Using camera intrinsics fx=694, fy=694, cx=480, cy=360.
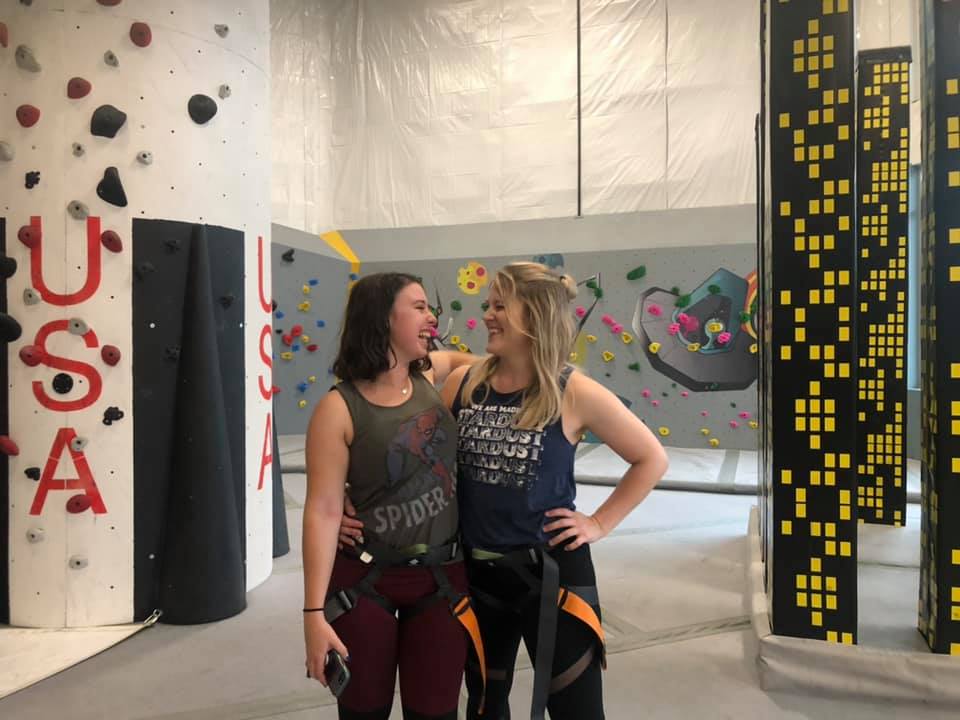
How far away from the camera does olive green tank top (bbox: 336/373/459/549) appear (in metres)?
1.45

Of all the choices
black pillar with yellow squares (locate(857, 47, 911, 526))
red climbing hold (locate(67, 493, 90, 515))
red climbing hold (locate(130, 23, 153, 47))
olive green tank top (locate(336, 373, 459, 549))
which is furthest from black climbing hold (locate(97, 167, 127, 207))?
black pillar with yellow squares (locate(857, 47, 911, 526))

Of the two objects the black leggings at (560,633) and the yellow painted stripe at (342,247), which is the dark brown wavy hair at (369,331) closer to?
the black leggings at (560,633)

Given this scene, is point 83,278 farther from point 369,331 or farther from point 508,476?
point 508,476

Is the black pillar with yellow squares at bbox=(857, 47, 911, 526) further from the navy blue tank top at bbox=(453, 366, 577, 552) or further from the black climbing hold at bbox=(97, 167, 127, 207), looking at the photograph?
the black climbing hold at bbox=(97, 167, 127, 207)

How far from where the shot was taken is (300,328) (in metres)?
7.95

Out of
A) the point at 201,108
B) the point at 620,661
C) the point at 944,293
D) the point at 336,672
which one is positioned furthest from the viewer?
the point at 201,108

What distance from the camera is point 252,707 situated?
2291 millimetres

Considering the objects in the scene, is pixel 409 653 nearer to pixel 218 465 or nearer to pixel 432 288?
pixel 218 465

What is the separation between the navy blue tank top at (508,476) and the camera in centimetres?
149

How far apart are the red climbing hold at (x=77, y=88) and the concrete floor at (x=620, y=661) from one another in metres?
2.18

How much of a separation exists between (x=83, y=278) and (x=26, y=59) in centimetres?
88

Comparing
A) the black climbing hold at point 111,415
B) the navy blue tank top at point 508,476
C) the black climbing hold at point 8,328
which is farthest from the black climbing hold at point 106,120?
the navy blue tank top at point 508,476

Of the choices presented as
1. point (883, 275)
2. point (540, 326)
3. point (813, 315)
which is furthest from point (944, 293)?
point (883, 275)

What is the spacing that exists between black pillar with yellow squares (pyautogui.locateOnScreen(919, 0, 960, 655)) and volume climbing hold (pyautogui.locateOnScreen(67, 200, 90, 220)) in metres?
3.12
